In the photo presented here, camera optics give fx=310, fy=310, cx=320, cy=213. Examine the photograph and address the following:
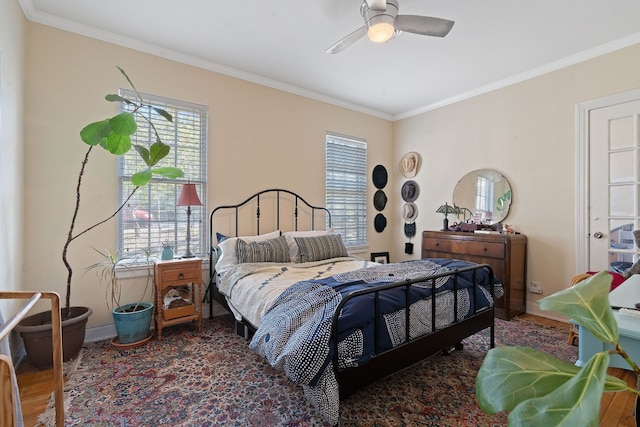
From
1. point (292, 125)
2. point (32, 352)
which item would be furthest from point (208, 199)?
point (32, 352)

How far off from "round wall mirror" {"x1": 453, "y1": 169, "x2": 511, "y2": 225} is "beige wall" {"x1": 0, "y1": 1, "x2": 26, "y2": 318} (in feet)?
14.8

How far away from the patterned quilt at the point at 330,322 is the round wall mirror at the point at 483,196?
6.10 feet

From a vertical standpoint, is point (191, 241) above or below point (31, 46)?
below

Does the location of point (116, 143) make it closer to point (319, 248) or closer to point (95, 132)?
point (95, 132)

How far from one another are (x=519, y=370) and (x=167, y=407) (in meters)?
2.11

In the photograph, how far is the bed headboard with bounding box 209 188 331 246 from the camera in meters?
3.52

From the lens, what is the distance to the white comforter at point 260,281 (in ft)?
7.45

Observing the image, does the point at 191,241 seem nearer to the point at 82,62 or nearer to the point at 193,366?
the point at 193,366

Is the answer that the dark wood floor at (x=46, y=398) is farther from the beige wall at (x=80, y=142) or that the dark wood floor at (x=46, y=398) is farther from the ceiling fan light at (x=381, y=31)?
the ceiling fan light at (x=381, y=31)

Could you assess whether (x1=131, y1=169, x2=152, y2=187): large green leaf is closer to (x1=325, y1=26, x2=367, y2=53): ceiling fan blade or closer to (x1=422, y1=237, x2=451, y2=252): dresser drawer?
(x1=325, y1=26, x2=367, y2=53): ceiling fan blade

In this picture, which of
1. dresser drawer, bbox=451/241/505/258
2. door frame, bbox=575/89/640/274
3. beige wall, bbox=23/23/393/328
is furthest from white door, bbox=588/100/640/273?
beige wall, bbox=23/23/393/328

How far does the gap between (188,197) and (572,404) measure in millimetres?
3103

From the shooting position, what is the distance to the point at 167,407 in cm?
187

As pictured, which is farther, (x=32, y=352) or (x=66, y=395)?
(x=32, y=352)
